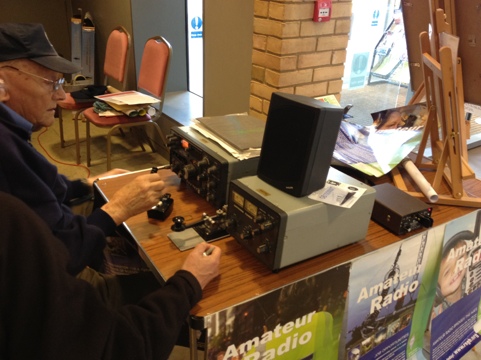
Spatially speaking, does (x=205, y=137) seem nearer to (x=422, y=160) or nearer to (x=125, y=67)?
(x=422, y=160)

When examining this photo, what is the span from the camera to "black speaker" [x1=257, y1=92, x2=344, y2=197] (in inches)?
43.2

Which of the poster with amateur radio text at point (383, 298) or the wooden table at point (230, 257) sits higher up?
the wooden table at point (230, 257)

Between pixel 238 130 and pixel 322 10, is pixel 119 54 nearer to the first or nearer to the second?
pixel 322 10

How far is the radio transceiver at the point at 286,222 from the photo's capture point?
1.08m

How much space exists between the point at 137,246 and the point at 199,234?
0.60 feet

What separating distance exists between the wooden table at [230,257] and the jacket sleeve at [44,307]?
0.22 meters

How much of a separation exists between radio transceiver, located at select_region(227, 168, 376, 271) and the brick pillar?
1.09 m

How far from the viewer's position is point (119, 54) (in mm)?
3598

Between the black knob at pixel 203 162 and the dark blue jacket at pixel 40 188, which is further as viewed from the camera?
the black knob at pixel 203 162

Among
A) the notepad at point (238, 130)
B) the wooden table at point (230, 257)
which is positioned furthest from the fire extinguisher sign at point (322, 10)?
the wooden table at point (230, 257)

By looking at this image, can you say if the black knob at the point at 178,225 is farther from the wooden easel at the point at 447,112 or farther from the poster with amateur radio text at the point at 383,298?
the wooden easel at the point at 447,112

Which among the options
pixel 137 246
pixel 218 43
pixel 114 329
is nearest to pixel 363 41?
pixel 218 43

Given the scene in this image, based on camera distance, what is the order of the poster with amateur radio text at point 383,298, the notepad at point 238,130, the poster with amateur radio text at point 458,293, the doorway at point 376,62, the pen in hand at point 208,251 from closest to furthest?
the pen in hand at point 208,251 → the poster with amateur radio text at point 383,298 → the notepad at point 238,130 → the poster with amateur radio text at point 458,293 → the doorway at point 376,62

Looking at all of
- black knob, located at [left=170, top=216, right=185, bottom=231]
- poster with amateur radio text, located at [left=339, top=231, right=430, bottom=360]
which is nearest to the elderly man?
black knob, located at [left=170, top=216, right=185, bottom=231]
